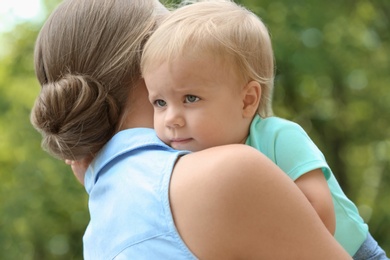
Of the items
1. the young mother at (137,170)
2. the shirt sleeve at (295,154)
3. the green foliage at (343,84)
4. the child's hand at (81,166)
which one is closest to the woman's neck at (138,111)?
the young mother at (137,170)

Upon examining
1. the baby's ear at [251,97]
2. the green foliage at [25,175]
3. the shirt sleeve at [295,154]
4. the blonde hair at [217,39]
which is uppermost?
the blonde hair at [217,39]

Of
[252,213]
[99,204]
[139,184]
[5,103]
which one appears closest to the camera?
[252,213]

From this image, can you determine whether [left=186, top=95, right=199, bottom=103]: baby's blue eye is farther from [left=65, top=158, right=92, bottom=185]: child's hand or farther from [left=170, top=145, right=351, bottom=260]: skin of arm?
[left=65, top=158, right=92, bottom=185]: child's hand

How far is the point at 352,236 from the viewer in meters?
2.01

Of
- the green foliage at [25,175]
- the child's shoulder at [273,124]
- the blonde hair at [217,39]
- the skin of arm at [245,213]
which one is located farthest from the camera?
the green foliage at [25,175]

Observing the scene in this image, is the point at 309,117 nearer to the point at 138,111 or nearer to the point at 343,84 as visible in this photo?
the point at 343,84

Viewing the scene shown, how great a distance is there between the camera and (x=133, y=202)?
1733 mm

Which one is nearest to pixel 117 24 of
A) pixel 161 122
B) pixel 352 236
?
pixel 161 122

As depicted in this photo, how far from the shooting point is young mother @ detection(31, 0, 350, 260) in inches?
63.3

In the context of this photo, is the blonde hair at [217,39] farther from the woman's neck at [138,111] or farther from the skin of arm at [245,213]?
the skin of arm at [245,213]

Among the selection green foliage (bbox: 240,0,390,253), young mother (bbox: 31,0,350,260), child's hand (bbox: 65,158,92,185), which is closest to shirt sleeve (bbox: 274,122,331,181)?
young mother (bbox: 31,0,350,260)

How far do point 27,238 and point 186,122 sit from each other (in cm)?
783

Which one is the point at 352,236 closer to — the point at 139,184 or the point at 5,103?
the point at 139,184

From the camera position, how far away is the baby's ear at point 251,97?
6.15 ft
